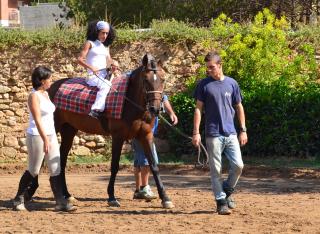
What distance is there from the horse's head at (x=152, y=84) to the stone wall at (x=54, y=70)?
21.5 feet

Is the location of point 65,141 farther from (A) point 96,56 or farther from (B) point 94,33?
(B) point 94,33

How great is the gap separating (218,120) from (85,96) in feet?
8.56

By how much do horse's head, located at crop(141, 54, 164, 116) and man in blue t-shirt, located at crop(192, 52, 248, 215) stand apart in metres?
0.71

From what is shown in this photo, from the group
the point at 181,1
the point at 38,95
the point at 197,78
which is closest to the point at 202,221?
the point at 38,95

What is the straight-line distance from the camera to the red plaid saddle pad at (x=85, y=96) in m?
10.2

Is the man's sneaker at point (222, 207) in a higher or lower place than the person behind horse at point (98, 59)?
lower

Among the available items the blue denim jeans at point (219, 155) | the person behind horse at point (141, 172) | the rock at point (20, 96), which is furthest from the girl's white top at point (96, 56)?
the rock at point (20, 96)

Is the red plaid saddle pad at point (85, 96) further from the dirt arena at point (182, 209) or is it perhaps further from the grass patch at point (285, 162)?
Answer: the grass patch at point (285, 162)

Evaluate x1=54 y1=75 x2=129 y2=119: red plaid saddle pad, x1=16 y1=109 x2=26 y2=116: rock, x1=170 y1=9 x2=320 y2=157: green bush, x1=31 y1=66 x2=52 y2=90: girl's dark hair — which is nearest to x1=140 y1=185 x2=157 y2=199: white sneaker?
x1=54 y1=75 x2=129 y2=119: red plaid saddle pad

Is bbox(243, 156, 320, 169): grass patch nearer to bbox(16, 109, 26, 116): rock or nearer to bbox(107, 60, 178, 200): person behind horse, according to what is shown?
bbox(107, 60, 178, 200): person behind horse

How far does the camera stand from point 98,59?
1073cm

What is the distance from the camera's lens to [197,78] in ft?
52.8

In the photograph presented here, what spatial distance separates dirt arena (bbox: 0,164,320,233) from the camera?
8.34 meters

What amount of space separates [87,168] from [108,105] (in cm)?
492
